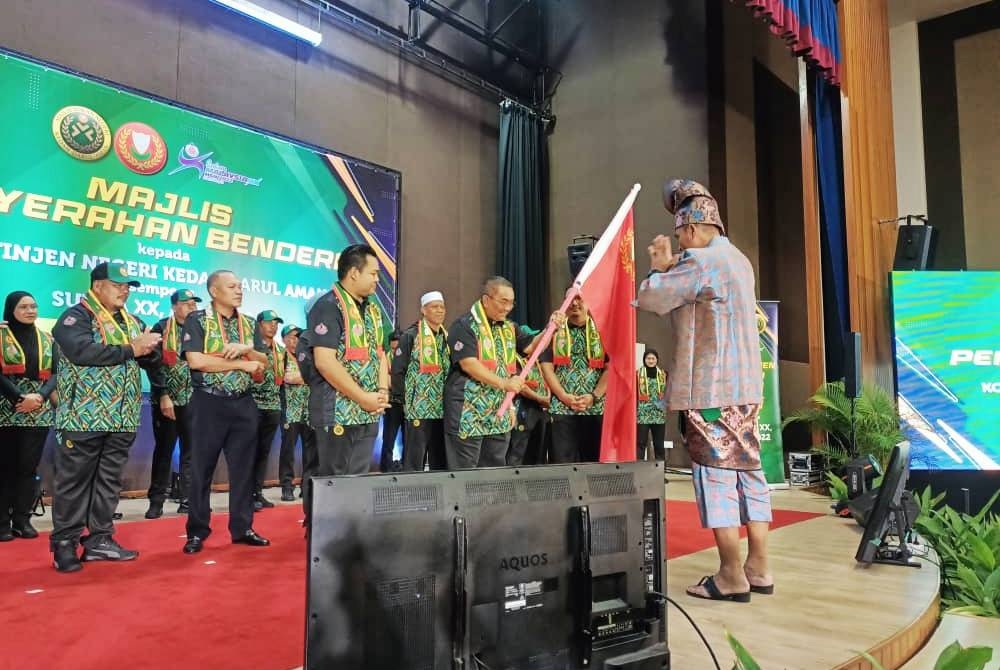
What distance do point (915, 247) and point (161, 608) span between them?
21.7 ft

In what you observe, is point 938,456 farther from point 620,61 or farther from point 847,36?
point 620,61

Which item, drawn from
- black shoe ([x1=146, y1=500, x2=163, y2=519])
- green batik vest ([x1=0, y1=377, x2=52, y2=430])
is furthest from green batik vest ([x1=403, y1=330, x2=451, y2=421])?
green batik vest ([x1=0, y1=377, x2=52, y2=430])

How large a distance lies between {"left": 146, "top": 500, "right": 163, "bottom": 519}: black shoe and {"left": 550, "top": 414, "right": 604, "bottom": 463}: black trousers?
8.62ft

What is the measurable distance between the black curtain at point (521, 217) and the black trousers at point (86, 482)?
589 cm

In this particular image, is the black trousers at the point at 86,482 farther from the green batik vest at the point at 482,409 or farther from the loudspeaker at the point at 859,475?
the loudspeaker at the point at 859,475

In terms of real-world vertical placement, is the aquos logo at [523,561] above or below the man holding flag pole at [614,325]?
below

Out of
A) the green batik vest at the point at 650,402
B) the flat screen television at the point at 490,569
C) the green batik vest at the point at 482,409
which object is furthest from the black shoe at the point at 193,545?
the green batik vest at the point at 650,402

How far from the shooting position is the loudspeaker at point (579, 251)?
8469mm

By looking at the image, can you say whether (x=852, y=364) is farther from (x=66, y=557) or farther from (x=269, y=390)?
(x=66, y=557)

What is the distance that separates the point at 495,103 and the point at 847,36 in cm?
410

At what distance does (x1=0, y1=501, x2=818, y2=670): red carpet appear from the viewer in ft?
6.23

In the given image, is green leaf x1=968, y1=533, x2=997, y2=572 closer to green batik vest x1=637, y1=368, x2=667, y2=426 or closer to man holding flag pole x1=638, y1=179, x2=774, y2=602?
man holding flag pole x1=638, y1=179, x2=774, y2=602

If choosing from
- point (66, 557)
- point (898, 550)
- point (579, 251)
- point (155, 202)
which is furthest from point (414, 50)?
point (898, 550)

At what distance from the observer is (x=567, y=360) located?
164 inches
